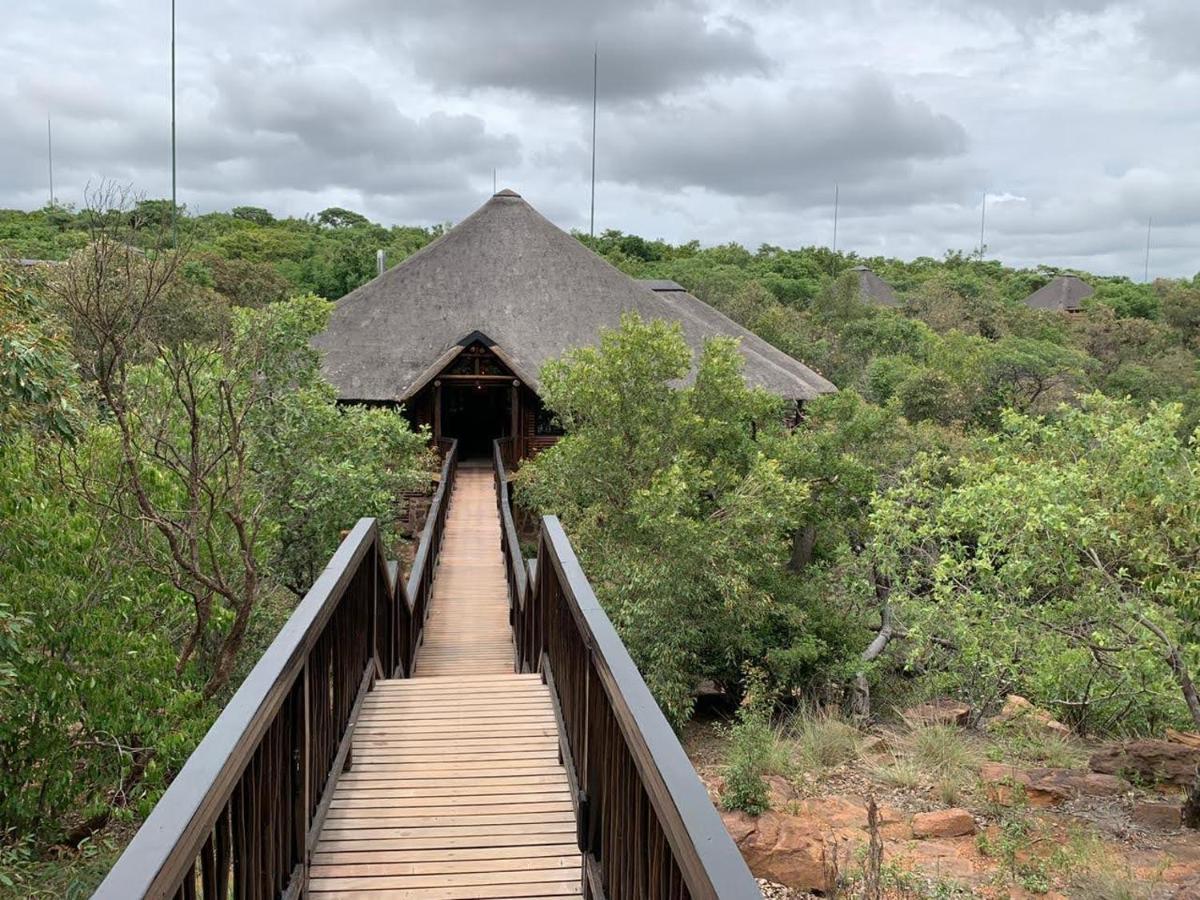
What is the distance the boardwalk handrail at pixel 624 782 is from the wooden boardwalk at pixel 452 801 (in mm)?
202

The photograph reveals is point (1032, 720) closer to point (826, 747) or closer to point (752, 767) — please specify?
point (826, 747)

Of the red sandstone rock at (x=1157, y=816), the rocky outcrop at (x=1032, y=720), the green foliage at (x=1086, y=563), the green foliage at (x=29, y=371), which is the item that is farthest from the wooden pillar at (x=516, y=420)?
the green foliage at (x=29, y=371)

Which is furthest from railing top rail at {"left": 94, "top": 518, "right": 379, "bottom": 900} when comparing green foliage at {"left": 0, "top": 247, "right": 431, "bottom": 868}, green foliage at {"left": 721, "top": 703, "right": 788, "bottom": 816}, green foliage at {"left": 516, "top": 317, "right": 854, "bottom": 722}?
green foliage at {"left": 516, "top": 317, "right": 854, "bottom": 722}

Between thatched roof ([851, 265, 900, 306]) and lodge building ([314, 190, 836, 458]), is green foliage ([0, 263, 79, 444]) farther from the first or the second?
thatched roof ([851, 265, 900, 306])

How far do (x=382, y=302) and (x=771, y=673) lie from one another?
15568mm

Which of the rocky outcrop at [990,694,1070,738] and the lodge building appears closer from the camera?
the rocky outcrop at [990,694,1070,738]

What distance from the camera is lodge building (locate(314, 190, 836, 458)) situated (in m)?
22.8

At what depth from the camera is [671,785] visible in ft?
6.19

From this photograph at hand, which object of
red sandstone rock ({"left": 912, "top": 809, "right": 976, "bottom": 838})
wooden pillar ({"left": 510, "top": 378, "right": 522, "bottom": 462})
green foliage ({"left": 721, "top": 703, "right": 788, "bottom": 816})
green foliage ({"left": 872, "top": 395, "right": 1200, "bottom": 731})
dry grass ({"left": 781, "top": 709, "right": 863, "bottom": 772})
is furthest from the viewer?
wooden pillar ({"left": 510, "top": 378, "right": 522, "bottom": 462})

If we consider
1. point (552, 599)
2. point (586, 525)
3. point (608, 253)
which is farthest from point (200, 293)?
point (608, 253)

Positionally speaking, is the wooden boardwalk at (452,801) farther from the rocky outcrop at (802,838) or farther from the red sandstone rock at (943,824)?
the red sandstone rock at (943,824)

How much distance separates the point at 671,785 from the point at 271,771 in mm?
1316

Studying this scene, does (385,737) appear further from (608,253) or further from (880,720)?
(608,253)

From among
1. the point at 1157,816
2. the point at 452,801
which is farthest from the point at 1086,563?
the point at 452,801
